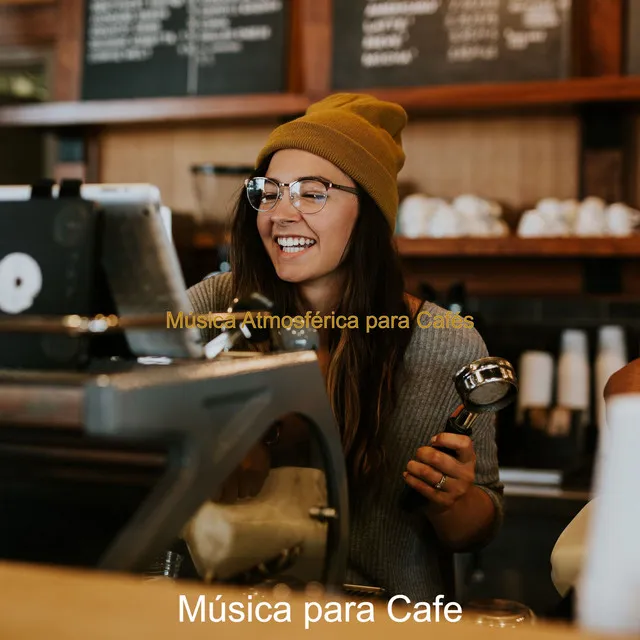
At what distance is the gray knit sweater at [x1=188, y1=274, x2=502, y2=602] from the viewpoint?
4.98 ft

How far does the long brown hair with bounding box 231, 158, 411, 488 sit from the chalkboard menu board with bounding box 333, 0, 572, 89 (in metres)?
1.23

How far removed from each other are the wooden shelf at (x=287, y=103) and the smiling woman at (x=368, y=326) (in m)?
0.96

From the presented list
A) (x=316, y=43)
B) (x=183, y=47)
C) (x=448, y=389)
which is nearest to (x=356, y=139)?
(x=448, y=389)

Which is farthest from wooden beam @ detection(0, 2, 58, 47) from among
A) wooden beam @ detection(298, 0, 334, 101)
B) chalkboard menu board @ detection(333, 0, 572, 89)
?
chalkboard menu board @ detection(333, 0, 572, 89)

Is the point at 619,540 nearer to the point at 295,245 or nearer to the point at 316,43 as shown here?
the point at 295,245

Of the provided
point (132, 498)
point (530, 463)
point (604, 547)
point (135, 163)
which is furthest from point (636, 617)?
point (135, 163)

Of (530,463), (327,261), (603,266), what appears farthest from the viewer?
(603,266)

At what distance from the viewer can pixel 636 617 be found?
0.56 metres

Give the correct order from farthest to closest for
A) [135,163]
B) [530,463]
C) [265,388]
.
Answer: [135,163] < [530,463] < [265,388]

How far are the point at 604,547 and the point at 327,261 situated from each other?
1143 millimetres

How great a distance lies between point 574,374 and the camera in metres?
2.56

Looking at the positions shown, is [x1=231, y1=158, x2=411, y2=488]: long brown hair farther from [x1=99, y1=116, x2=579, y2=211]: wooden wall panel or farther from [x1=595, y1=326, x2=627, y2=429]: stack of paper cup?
[x1=99, y1=116, x2=579, y2=211]: wooden wall panel

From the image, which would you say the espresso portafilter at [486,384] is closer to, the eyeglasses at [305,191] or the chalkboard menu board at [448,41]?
the eyeglasses at [305,191]

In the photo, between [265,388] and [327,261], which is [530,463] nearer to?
[327,261]
